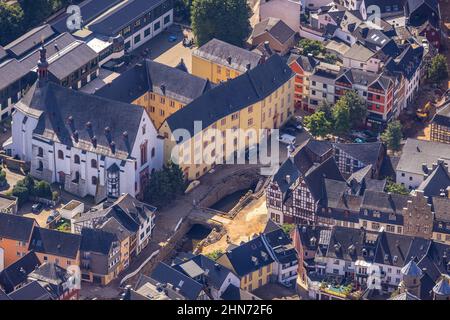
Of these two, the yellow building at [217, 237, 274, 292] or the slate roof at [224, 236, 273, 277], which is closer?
the yellow building at [217, 237, 274, 292]

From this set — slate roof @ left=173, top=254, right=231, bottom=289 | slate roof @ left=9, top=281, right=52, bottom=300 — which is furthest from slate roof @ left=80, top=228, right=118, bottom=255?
slate roof @ left=9, top=281, right=52, bottom=300

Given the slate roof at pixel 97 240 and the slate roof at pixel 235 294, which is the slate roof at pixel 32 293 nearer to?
the slate roof at pixel 97 240

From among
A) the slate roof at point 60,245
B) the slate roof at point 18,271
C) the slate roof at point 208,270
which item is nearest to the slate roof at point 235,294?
the slate roof at point 208,270

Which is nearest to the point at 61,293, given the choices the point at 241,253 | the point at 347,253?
the point at 241,253

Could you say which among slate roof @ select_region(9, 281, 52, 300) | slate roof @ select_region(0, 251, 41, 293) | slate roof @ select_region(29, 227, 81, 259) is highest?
slate roof @ select_region(9, 281, 52, 300)

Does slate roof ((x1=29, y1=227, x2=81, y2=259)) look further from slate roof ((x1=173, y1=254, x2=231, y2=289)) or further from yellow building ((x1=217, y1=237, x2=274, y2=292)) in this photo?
yellow building ((x1=217, y1=237, x2=274, y2=292))

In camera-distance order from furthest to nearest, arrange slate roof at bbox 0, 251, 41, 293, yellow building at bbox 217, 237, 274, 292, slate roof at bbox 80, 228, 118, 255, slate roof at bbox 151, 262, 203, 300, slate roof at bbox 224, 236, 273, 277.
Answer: slate roof at bbox 80, 228, 118, 255
slate roof at bbox 224, 236, 273, 277
yellow building at bbox 217, 237, 274, 292
slate roof at bbox 0, 251, 41, 293
slate roof at bbox 151, 262, 203, 300

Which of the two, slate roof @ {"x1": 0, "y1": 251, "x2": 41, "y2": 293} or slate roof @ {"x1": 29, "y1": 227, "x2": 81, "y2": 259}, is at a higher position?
slate roof @ {"x1": 29, "y1": 227, "x2": 81, "y2": 259}

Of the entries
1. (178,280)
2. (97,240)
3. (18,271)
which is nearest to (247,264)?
(178,280)
